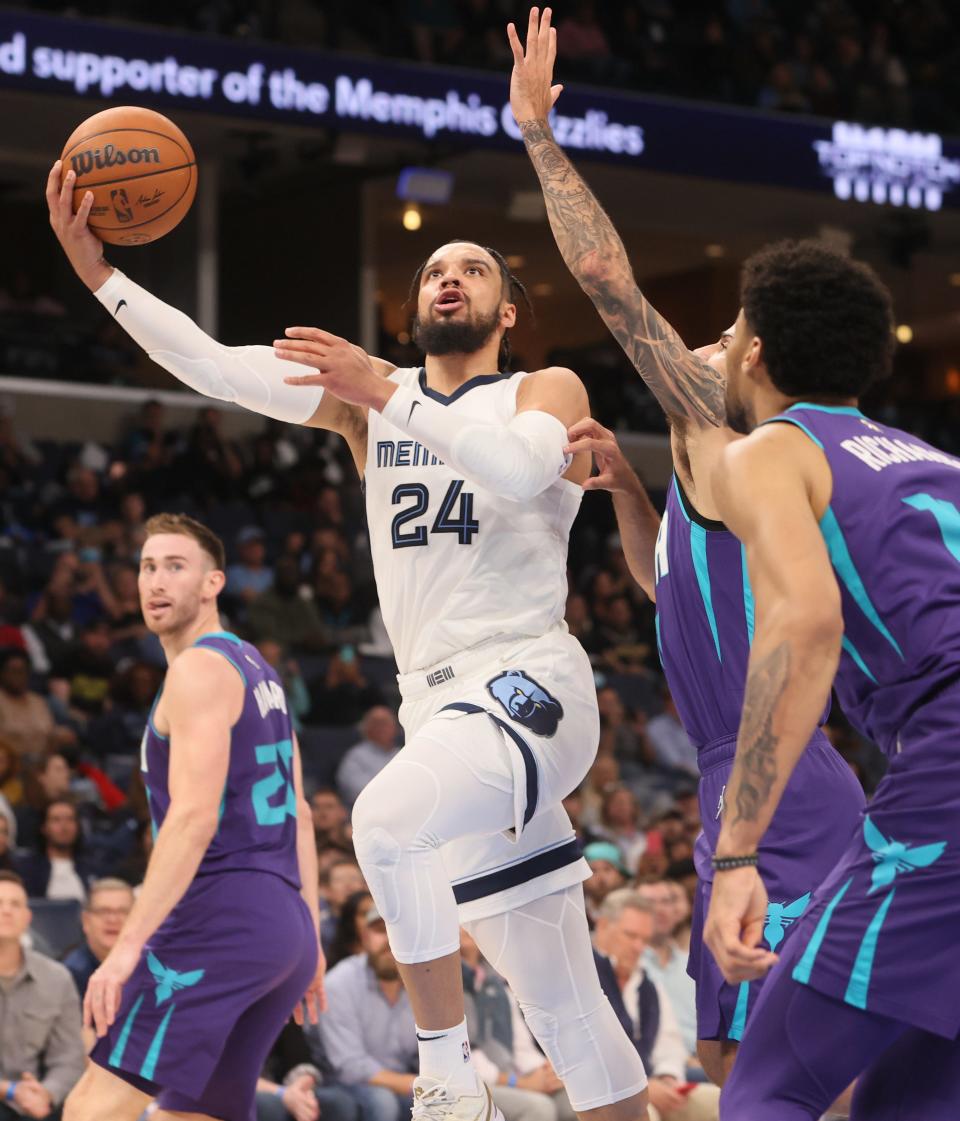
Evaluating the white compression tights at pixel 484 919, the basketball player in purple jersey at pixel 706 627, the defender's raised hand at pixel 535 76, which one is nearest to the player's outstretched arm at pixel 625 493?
the basketball player in purple jersey at pixel 706 627

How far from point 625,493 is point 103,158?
180cm

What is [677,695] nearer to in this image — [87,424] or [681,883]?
[681,883]

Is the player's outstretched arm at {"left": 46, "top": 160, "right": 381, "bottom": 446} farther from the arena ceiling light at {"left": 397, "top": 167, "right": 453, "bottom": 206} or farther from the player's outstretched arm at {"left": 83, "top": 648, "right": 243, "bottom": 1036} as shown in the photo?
the arena ceiling light at {"left": 397, "top": 167, "right": 453, "bottom": 206}

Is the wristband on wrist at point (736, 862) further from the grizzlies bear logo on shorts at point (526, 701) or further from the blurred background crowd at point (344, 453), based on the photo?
the blurred background crowd at point (344, 453)

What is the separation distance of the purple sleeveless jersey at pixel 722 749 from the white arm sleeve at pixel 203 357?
1.24 metres

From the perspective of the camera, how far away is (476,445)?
4.53 m

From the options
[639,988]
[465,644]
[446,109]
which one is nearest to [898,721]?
[465,644]

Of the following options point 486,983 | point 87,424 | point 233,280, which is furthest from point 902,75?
point 486,983

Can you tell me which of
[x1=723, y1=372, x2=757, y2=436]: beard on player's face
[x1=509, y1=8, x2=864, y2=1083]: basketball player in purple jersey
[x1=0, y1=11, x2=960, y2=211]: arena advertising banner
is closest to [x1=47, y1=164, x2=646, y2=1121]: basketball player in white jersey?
[x1=509, y1=8, x2=864, y2=1083]: basketball player in purple jersey

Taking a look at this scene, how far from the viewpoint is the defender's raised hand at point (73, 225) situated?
5039mm

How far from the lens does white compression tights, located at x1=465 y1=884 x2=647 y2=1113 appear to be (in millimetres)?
4773

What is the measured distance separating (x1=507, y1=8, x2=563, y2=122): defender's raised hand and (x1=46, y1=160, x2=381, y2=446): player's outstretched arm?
40.1 inches

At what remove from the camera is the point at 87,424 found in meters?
17.9

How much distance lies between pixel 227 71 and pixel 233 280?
6.92m
